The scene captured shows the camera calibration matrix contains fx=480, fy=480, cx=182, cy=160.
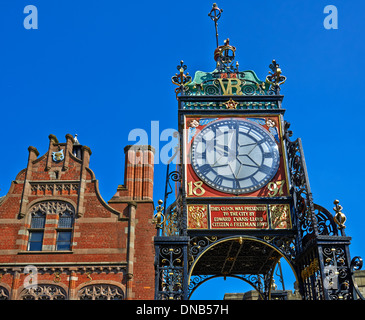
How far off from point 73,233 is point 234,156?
764 centimetres

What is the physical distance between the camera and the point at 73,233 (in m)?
17.2

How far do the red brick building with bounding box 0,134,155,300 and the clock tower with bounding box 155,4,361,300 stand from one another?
3867 mm

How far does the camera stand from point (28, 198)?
18.2 meters

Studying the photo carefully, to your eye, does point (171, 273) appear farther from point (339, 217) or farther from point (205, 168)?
point (339, 217)

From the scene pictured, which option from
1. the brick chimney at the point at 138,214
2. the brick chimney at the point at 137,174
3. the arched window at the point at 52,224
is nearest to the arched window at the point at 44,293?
the arched window at the point at 52,224

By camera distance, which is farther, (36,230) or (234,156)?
(36,230)

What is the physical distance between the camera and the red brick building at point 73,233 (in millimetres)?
16406

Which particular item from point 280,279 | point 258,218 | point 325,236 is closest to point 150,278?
point 280,279

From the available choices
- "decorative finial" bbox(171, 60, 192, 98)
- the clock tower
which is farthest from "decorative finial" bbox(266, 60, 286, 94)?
"decorative finial" bbox(171, 60, 192, 98)

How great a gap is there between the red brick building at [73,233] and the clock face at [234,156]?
6115 mm

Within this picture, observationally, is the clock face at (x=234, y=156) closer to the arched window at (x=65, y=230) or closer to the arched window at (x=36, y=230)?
the arched window at (x=65, y=230)

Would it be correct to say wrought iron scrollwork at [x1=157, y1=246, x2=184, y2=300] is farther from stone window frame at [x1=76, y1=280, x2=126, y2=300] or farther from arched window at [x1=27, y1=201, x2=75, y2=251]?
arched window at [x1=27, y1=201, x2=75, y2=251]

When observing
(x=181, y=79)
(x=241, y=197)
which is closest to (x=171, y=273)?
(x=241, y=197)

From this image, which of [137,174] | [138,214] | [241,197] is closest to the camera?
[241,197]
